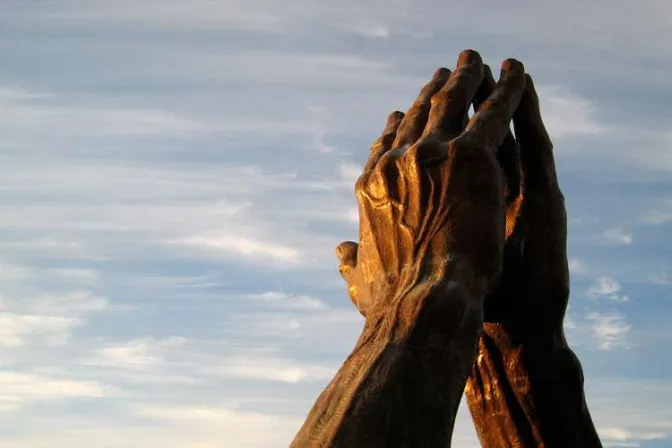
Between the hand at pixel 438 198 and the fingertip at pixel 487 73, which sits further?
the fingertip at pixel 487 73

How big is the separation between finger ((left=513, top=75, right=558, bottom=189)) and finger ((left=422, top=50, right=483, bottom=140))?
47 cm

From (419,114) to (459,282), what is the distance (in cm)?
172

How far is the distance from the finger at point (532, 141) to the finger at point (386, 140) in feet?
3.28

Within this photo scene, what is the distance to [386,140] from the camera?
26.6 ft

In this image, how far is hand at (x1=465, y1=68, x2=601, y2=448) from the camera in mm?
7473

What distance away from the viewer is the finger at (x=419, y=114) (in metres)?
7.60

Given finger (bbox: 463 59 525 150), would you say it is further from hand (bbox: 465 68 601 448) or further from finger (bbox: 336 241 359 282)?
finger (bbox: 336 241 359 282)

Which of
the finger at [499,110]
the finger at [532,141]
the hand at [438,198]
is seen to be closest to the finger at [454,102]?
the hand at [438,198]

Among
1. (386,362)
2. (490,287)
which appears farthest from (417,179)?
(386,362)

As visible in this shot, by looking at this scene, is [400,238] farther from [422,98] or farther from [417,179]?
[422,98]

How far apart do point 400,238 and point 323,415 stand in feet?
5.08

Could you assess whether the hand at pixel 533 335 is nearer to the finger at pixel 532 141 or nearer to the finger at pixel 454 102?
the finger at pixel 532 141

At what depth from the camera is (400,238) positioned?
708 cm

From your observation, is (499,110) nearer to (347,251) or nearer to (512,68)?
(512,68)
